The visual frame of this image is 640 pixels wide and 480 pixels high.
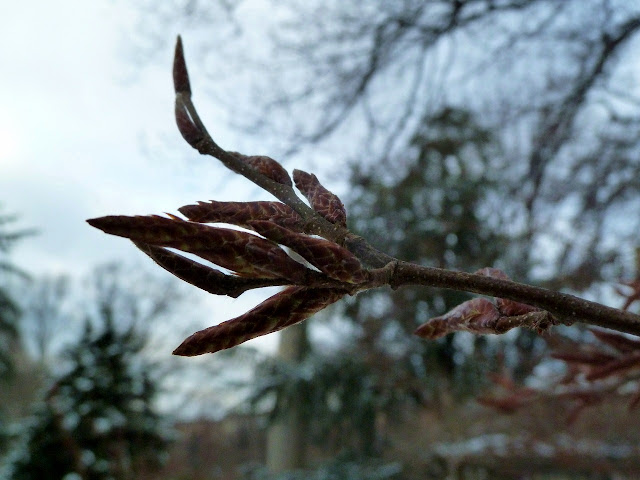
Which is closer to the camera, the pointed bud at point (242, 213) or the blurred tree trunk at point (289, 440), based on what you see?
the pointed bud at point (242, 213)

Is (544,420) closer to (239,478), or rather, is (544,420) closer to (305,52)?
(239,478)

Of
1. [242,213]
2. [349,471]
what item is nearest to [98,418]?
[349,471]

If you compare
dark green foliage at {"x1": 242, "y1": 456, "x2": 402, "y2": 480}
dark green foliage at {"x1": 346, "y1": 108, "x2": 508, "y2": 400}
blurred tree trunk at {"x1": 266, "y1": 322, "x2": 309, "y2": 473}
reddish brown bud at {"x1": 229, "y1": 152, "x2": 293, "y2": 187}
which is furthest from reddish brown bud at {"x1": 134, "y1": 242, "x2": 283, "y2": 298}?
blurred tree trunk at {"x1": 266, "y1": 322, "x2": 309, "y2": 473}

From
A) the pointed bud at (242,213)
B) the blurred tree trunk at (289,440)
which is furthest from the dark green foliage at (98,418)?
the pointed bud at (242,213)

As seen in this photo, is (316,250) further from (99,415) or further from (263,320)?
(99,415)

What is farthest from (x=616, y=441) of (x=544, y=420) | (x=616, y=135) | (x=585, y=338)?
(x=616, y=135)

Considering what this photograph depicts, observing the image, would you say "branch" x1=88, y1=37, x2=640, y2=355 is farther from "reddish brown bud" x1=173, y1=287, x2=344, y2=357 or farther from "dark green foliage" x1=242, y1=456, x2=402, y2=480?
"dark green foliage" x1=242, y1=456, x2=402, y2=480

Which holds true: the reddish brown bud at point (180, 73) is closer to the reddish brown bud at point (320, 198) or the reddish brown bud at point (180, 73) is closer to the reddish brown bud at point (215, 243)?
the reddish brown bud at point (320, 198)
